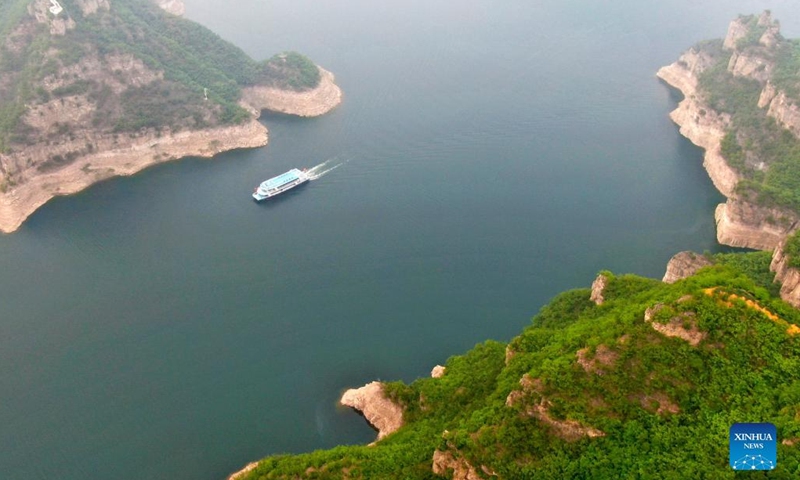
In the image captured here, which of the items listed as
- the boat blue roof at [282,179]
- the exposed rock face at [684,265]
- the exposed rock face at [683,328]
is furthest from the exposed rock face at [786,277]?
the boat blue roof at [282,179]

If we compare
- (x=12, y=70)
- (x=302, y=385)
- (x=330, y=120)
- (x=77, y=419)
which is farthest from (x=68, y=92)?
(x=302, y=385)

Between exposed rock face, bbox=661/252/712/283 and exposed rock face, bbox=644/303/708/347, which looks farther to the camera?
exposed rock face, bbox=661/252/712/283

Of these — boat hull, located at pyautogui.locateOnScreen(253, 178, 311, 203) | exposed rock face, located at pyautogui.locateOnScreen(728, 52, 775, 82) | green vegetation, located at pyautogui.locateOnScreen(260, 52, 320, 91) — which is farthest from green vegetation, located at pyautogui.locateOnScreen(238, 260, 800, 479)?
green vegetation, located at pyautogui.locateOnScreen(260, 52, 320, 91)

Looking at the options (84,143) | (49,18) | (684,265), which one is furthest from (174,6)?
(684,265)

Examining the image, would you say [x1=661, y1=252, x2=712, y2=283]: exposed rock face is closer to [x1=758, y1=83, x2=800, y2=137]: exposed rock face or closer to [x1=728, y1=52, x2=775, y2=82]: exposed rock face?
[x1=758, y1=83, x2=800, y2=137]: exposed rock face

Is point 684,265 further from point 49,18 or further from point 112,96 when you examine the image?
point 49,18

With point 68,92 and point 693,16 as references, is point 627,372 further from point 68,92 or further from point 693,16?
point 693,16
